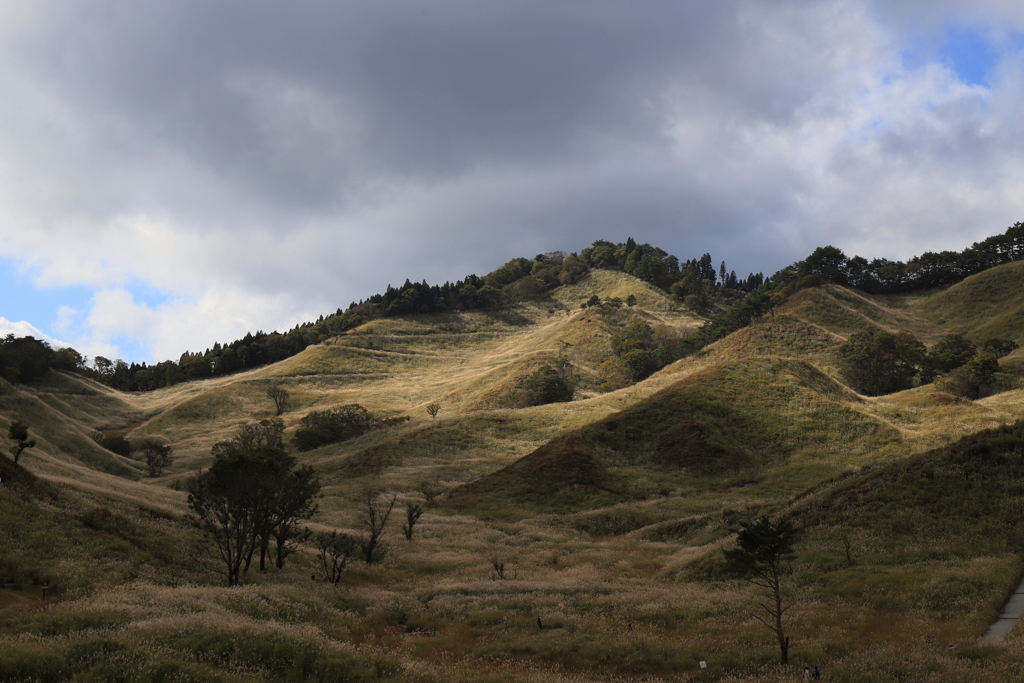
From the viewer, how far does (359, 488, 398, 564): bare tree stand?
36.7 meters

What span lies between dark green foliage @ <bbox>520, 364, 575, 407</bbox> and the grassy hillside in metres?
34.3

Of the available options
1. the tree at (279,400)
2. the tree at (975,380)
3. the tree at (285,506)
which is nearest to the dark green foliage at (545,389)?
the tree at (279,400)

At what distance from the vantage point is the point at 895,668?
1603 centimetres

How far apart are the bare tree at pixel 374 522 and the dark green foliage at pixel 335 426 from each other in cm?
4496

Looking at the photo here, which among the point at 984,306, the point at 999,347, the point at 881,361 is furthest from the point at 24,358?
the point at 984,306

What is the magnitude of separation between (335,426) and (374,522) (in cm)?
6880

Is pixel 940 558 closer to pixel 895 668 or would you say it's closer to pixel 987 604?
pixel 987 604

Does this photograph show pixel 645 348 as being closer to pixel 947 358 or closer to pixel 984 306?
pixel 947 358

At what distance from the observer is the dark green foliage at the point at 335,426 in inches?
4003

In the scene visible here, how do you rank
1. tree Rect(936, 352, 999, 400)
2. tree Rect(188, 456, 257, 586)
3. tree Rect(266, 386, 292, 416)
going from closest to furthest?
tree Rect(188, 456, 257, 586) < tree Rect(936, 352, 999, 400) < tree Rect(266, 386, 292, 416)

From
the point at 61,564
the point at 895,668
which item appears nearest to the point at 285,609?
the point at 61,564

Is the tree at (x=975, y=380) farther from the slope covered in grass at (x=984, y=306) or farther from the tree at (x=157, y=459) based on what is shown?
the tree at (x=157, y=459)

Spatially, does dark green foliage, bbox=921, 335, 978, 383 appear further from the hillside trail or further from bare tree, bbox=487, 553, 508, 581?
bare tree, bbox=487, 553, 508, 581

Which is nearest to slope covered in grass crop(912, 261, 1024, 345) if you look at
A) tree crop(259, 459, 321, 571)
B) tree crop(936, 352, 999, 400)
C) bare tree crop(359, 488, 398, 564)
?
tree crop(936, 352, 999, 400)
